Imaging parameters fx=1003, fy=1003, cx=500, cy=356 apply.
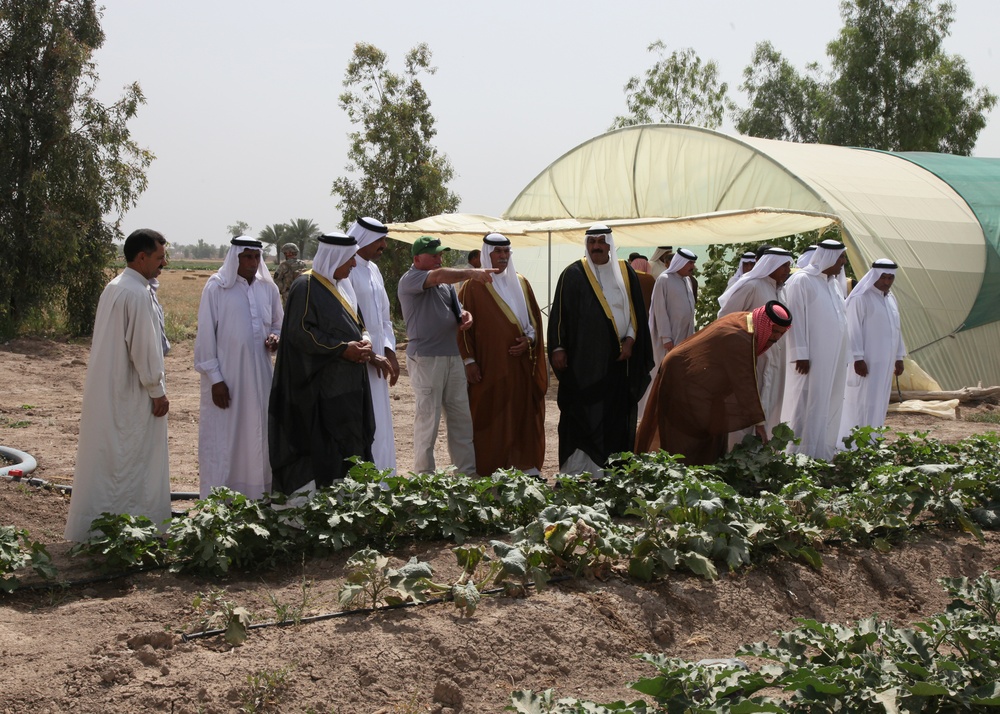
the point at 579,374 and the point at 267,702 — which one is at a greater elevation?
the point at 579,374

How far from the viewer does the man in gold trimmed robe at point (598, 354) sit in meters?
6.75

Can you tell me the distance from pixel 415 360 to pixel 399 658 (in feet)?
11.2

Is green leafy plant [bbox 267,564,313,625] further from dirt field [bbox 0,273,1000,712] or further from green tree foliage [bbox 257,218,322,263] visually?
green tree foliage [bbox 257,218,322,263]

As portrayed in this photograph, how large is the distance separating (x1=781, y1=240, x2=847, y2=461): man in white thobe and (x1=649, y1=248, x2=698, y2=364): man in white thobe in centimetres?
132

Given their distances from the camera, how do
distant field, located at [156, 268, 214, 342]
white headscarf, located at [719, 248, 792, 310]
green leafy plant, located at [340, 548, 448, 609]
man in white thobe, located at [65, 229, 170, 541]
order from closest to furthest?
1. green leafy plant, located at [340, 548, 448, 609]
2. man in white thobe, located at [65, 229, 170, 541]
3. white headscarf, located at [719, 248, 792, 310]
4. distant field, located at [156, 268, 214, 342]

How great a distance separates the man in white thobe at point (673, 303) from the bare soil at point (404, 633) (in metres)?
3.70

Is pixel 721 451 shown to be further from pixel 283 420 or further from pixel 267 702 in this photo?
pixel 267 702

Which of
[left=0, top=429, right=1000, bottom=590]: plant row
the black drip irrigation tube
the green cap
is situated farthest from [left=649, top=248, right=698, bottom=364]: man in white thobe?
the black drip irrigation tube

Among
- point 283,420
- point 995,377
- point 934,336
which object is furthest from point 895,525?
point 995,377

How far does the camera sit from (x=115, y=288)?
4887 mm

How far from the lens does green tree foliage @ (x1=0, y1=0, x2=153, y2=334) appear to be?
51.0 ft

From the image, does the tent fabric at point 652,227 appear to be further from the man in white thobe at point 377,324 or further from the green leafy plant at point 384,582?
the green leafy plant at point 384,582

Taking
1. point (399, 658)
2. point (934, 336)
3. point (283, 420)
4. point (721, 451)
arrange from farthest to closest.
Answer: point (934, 336) → point (721, 451) → point (283, 420) → point (399, 658)

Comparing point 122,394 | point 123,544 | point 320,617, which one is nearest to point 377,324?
point 122,394
